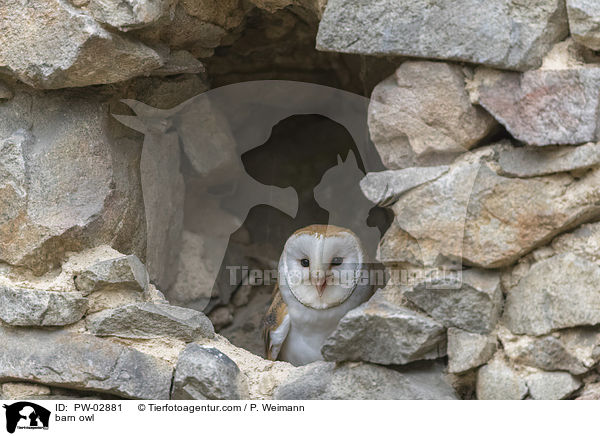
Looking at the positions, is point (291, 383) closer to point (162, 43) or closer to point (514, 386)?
point (514, 386)

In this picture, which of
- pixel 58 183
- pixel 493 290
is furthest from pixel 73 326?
pixel 493 290

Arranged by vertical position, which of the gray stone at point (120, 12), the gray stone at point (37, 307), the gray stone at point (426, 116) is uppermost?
the gray stone at point (120, 12)

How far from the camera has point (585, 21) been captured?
170 cm

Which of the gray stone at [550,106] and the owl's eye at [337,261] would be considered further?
the owl's eye at [337,261]

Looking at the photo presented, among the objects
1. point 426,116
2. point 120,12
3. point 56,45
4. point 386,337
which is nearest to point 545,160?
point 426,116

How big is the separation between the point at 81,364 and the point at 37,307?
0.59 feet

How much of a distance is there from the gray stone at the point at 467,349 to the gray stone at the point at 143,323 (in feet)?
2.18

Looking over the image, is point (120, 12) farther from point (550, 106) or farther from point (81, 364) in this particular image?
point (550, 106)

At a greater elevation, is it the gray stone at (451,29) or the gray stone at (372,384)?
the gray stone at (451,29)

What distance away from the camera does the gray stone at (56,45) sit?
6.15 feet

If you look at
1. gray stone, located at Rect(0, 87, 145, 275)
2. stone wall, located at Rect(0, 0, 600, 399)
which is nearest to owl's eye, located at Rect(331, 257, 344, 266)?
stone wall, located at Rect(0, 0, 600, 399)

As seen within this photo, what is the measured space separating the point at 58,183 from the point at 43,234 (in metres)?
0.14
